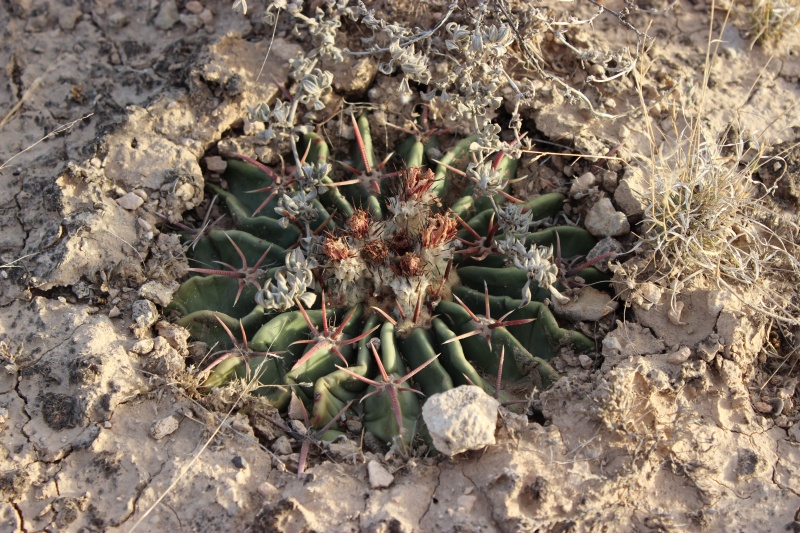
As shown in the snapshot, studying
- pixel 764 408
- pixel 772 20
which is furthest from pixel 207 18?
pixel 764 408

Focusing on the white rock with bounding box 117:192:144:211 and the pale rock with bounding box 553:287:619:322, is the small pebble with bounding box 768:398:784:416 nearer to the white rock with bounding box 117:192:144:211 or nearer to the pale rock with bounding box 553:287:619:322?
the pale rock with bounding box 553:287:619:322

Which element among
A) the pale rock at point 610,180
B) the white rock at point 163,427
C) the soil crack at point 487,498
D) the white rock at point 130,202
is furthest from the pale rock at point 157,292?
the pale rock at point 610,180

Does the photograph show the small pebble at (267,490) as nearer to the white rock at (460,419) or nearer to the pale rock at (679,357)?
the white rock at (460,419)

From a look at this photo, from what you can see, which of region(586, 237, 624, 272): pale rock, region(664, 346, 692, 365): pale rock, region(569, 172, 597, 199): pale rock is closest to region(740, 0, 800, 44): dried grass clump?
region(569, 172, 597, 199): pale rock

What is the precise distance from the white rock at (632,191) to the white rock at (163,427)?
7.87 feet

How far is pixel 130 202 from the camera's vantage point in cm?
364

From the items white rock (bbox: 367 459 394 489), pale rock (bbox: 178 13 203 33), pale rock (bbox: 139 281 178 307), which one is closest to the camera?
white rock (bbox: 367 459 394 489)

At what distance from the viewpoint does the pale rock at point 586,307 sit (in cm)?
332

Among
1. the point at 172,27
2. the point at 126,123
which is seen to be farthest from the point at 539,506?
the point at 172,27

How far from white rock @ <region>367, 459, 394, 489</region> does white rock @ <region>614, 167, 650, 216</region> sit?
5.96 ft

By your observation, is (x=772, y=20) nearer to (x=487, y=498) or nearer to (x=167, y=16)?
(x=487, y=498)

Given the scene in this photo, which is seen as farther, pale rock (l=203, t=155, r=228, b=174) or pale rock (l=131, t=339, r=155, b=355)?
pale rock (l=203, t=155, r=228, b=174)

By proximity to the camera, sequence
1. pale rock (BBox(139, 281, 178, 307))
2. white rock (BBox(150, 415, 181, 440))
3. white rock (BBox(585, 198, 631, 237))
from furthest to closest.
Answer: white rock (BBox(585, 198, 631, 237)) → pale rock (BBox(139, 281, 178, 307)) → white rock (BBox(150, 415, 181, 440))

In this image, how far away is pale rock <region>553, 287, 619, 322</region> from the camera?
10.9ft
